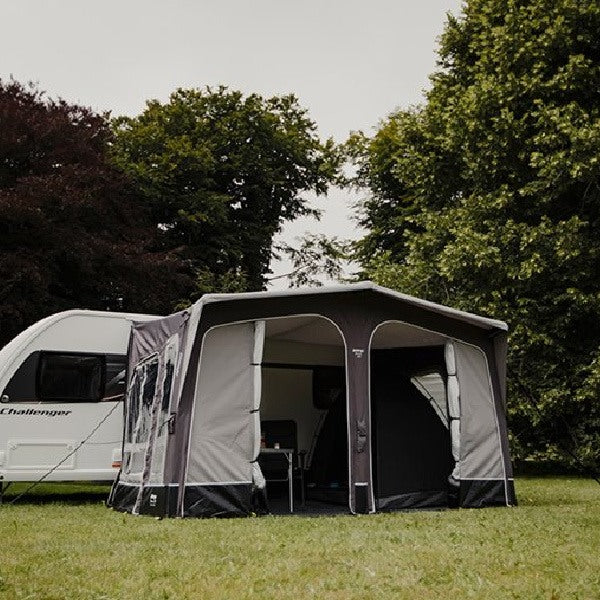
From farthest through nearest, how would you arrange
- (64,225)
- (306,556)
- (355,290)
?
(64,225), (355,290), (306,556)

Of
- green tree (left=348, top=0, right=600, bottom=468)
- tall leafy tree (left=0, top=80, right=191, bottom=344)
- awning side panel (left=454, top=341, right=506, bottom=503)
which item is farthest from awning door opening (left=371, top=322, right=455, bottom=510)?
tall leafy tree (left=0, top=80, right=191, bottom=344)

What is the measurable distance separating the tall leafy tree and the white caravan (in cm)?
588

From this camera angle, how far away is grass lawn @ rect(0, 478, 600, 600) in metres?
4.62

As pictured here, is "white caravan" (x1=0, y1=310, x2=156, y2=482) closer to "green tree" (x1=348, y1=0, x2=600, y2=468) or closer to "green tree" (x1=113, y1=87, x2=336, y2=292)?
"green tree" (x1=348, y1=0, x2=600, y2=468)

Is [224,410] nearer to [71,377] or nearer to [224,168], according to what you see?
[71,377]

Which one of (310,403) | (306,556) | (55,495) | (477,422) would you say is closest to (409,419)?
(477,422)

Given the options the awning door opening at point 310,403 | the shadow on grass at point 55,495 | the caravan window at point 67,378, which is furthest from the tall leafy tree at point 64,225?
the awning door opening at point 310,403

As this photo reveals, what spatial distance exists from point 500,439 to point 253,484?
333 centimetres

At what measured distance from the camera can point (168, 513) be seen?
27.6ft

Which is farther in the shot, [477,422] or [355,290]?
[477,422]

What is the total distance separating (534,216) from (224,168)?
10993mm

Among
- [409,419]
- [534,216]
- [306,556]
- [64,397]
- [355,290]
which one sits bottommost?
[306,556]

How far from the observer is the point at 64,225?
58.9 feet

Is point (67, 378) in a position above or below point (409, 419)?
above
